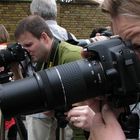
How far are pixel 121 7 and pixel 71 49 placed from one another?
1.79 m

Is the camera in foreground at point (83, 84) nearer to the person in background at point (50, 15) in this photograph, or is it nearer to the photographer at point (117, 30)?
the photographer at point (117, 30)

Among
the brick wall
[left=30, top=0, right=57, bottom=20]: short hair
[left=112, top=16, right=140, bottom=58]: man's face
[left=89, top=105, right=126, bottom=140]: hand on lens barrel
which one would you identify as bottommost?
the brick wall

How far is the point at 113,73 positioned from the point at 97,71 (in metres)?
0.06

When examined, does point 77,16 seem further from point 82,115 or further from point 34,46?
point 82,115

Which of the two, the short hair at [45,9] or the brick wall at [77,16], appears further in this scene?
the brick wall at [77,16]

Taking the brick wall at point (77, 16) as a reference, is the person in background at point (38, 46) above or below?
above

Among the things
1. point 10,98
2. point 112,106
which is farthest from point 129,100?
point 10,98

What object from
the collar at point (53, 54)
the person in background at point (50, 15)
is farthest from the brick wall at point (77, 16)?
the collar at point (53, 54)

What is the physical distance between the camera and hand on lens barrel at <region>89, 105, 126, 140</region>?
1.70m

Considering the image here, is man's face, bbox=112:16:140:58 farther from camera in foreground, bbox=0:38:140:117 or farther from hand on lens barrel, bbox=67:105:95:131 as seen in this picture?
hand on lens barrel, bbox=67:105:95:131

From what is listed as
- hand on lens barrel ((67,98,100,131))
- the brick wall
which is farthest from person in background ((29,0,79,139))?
the brick wall

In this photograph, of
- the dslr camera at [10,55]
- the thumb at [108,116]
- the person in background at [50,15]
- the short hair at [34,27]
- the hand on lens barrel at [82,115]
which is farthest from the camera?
the person in background at [50,15]

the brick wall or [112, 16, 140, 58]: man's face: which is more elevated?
[112, 16, 140, 58]: man's face

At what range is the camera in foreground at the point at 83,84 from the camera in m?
1.69
